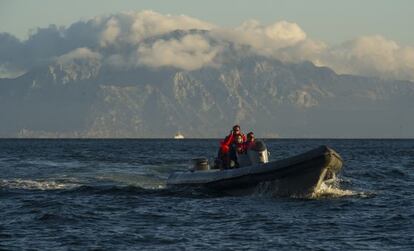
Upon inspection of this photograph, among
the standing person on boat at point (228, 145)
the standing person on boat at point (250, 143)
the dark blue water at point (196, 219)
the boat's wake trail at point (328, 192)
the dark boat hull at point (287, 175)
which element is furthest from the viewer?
the standing person on boat at point (228, 145)

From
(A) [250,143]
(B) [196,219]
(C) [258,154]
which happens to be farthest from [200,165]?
(B) [196,219]

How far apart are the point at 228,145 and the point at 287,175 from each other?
10.3 feet

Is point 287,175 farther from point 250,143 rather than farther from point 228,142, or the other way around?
point 228,142

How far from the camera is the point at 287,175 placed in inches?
1043

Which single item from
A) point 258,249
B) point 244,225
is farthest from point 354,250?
point 244,225

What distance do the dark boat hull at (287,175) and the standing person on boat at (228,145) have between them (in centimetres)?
86

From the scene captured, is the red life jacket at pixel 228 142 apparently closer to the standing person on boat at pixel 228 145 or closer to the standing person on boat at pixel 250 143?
the standing person on boat at pixel 228 145

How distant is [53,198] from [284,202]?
26.3 feet

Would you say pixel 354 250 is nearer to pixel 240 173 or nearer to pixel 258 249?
pixel 258 249

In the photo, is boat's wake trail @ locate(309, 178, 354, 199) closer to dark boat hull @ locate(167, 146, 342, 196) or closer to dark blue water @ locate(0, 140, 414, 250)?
dark blue water @ locate(0, 140, 414, 250)

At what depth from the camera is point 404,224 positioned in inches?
867

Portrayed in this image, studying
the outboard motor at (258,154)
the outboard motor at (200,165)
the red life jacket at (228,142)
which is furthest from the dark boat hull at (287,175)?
the outboard motor at (200,165)

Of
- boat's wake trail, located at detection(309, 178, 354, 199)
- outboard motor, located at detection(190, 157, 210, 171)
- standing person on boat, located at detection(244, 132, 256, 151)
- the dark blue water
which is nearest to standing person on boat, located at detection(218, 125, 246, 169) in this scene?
standing person on boat, located at detection(244, 132, 256, 151)

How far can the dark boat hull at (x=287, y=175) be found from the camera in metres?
25.9
